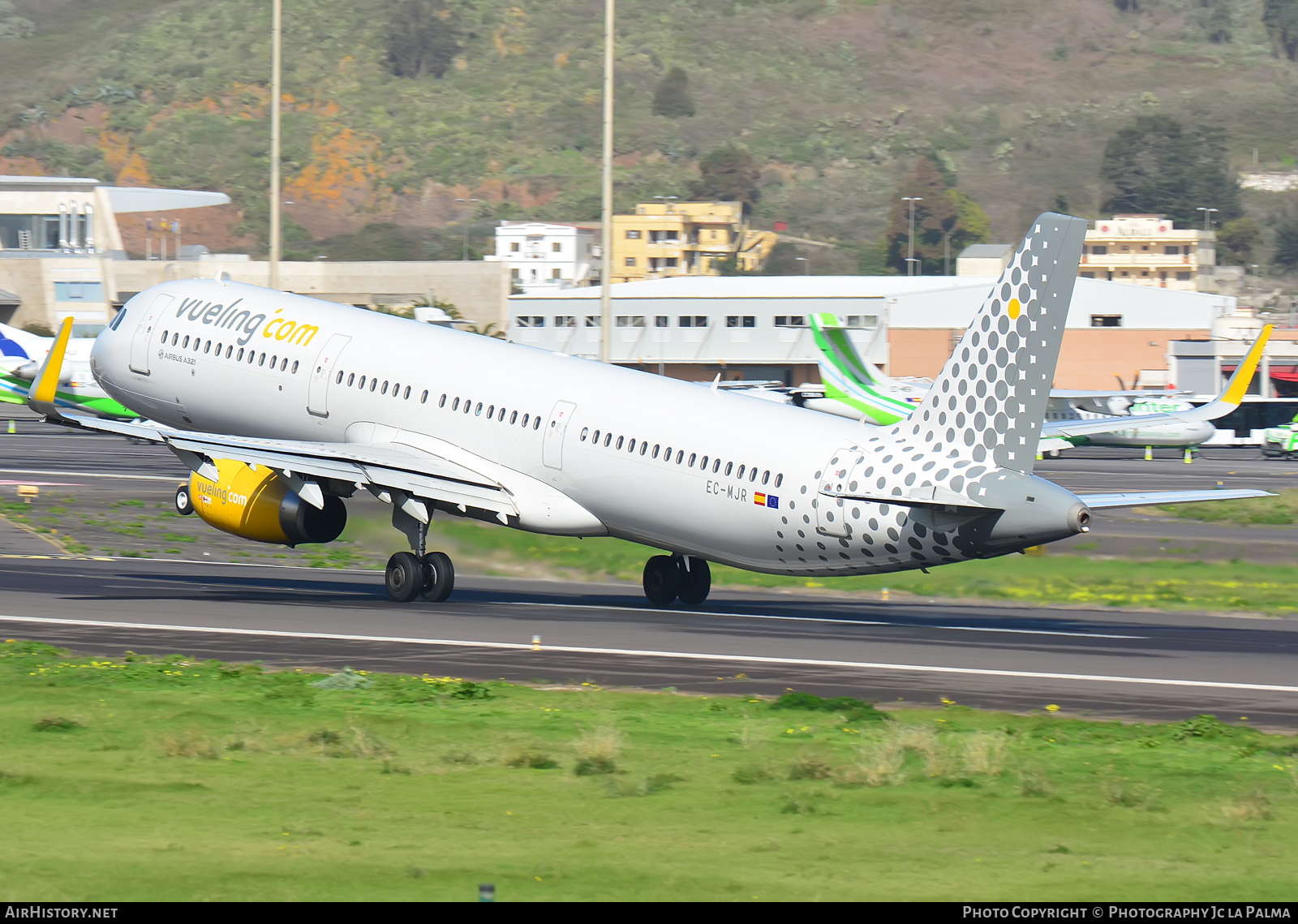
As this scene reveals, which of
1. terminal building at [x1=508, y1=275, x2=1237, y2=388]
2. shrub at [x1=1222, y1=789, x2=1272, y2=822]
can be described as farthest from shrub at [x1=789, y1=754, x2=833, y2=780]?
terminal building at [x1=508, y1=275, x2=1237, y2=388]

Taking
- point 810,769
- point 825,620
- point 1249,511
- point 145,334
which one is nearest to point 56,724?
point 810,769

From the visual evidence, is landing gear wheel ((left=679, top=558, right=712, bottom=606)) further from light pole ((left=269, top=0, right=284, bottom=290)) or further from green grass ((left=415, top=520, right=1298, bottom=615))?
light pole ((left=269, top=0, right=284, bottom=290))

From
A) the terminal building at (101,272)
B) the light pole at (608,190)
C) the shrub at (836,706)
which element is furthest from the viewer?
the terminal building at (101,272)

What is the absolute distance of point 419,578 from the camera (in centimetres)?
3578

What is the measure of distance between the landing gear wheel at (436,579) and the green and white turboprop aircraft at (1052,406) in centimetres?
2666

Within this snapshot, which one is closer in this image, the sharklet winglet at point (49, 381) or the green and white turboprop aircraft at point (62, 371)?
the sharklet winglet at point (49, 381)

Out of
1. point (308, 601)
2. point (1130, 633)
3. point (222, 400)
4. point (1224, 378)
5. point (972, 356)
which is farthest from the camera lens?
point (1224, 378)

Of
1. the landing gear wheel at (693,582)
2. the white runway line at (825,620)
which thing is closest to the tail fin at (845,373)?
the landing gear wheel at (693,582)

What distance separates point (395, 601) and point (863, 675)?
12463 millimetres

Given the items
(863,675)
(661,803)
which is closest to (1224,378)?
(863,675)

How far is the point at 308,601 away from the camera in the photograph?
1395 inches

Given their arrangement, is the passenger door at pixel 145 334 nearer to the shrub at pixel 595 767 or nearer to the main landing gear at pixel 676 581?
the main landing gear at pixel 676 581

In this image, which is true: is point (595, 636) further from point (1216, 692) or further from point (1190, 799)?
point (1190, 799)

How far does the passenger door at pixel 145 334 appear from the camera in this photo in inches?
1656
